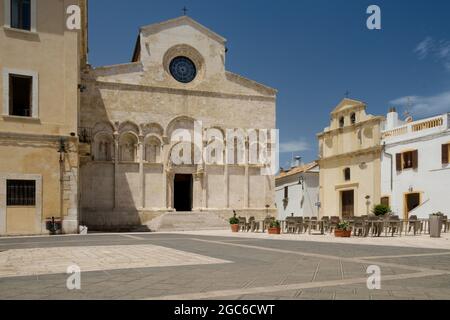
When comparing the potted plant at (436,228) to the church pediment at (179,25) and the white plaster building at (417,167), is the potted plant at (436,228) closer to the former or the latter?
the white plaster building at (417,167)

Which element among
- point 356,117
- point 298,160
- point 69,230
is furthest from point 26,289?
point 298,160

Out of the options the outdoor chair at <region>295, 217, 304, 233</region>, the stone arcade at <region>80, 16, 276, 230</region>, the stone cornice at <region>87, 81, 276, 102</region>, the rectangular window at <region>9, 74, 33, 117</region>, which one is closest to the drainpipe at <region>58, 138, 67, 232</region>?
the rectangular window at <region>9, 74, 33, 117</region>

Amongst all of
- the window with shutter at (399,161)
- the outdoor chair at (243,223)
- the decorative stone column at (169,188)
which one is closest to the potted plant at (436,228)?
the outdoor chair at (243,223)

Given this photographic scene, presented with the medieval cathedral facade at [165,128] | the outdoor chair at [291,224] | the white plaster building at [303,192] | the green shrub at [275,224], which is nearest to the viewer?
the green shrub at [275,224]

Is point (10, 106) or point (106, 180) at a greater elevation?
point (10, 106)

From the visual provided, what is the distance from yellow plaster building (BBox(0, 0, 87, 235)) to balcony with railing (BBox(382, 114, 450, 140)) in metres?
20.2

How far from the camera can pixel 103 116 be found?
30.9m

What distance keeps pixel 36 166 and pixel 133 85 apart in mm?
12403

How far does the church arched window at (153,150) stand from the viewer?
106 ft

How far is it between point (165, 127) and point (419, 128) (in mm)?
17289

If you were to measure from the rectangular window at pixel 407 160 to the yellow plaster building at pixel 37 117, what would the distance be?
19986 millimetres

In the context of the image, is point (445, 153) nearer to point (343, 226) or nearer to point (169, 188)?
point (343, 226)

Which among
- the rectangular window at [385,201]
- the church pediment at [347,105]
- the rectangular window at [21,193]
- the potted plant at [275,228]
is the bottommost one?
the potted plant at [275,228]
